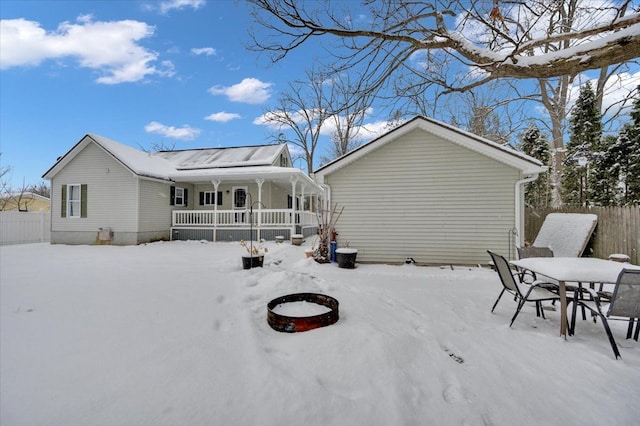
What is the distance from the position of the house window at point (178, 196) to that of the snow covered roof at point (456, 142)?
9499 mm

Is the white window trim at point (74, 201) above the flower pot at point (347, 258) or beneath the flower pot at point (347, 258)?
above

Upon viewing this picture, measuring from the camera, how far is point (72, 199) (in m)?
13.7

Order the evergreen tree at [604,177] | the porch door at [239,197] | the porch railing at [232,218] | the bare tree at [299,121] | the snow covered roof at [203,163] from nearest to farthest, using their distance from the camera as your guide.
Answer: the evergreen tree at [604,177], the snow covered roof at [203,163], the porch railing at [232,218], the porch door at [239,197], the bare tree at [299,121]

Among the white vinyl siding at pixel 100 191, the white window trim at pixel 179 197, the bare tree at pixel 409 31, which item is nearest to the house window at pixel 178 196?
the white window trim at pixel 179 197

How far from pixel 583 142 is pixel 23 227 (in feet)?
91.3

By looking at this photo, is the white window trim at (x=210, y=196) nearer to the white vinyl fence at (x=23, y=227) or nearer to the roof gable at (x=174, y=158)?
the roof gable at (x=174, y=158)

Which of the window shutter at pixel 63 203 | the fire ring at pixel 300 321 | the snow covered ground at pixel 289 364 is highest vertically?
the window shutter at pixel 63 203

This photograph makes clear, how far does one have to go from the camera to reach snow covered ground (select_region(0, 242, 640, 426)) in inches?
82.4

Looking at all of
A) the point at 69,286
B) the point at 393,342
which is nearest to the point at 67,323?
the point at 69,286

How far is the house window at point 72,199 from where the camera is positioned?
13.5 meters

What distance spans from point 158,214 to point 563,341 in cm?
1500

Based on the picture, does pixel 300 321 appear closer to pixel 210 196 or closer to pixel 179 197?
pixel 179 197

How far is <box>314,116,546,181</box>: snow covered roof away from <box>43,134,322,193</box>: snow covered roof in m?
4.64

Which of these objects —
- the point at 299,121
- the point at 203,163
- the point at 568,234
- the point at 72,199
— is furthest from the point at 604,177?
the point at 72,199
